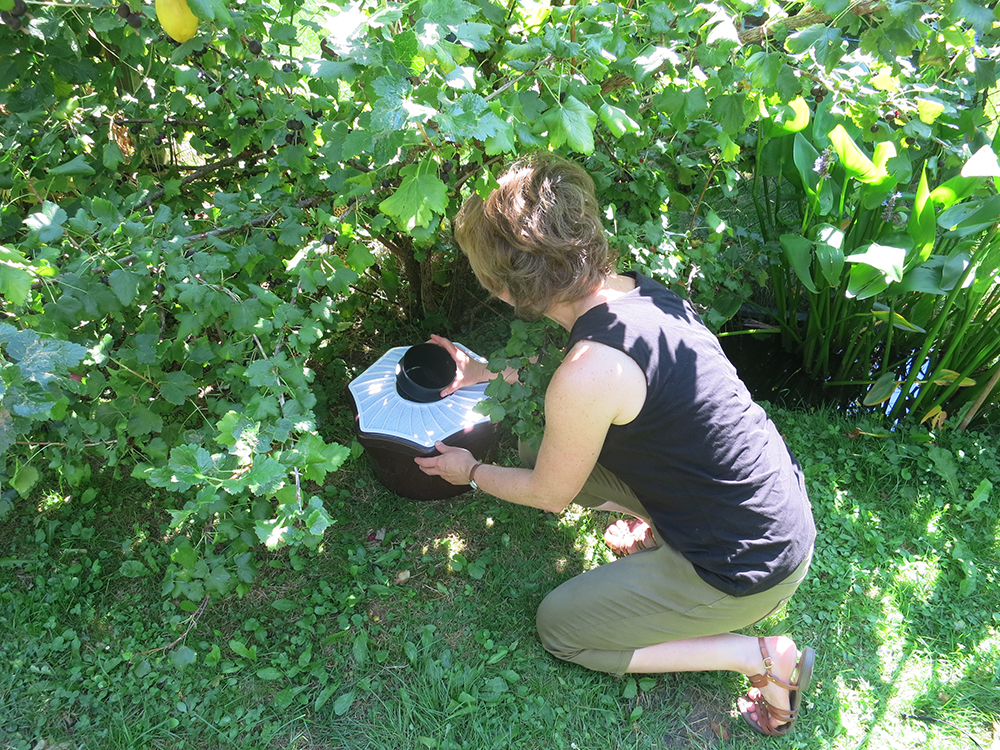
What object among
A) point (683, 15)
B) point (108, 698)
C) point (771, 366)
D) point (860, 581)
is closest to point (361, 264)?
point (683, 15)

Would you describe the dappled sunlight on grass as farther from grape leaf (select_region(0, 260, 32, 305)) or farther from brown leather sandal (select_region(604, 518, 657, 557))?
grape leaf (select_region(0, 260, 32, 305))

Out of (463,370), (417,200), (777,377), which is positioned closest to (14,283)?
(417,200)

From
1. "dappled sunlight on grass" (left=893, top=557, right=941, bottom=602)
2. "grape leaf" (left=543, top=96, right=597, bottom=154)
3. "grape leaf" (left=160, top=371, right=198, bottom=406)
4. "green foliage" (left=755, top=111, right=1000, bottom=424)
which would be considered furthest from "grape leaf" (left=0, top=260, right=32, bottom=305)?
"dappled sunlight on grass" (left=893, top=557, right=941, bottom=602)

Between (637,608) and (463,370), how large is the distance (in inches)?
35.0

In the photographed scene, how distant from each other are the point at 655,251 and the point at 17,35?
1775 mm

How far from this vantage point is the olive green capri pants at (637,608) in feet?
5.83

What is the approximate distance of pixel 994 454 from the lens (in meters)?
2.69

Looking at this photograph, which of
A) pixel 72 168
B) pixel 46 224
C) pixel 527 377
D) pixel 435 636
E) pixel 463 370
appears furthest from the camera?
pixel 463 370

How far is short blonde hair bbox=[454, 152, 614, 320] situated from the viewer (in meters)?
1.61

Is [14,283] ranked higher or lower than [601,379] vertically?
higher

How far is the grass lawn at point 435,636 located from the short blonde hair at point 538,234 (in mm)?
855

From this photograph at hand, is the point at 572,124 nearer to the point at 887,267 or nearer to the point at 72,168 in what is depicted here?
the point at 72,168

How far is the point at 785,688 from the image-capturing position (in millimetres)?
1884

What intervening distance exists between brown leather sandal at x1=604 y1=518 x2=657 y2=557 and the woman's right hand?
67 centimetres
